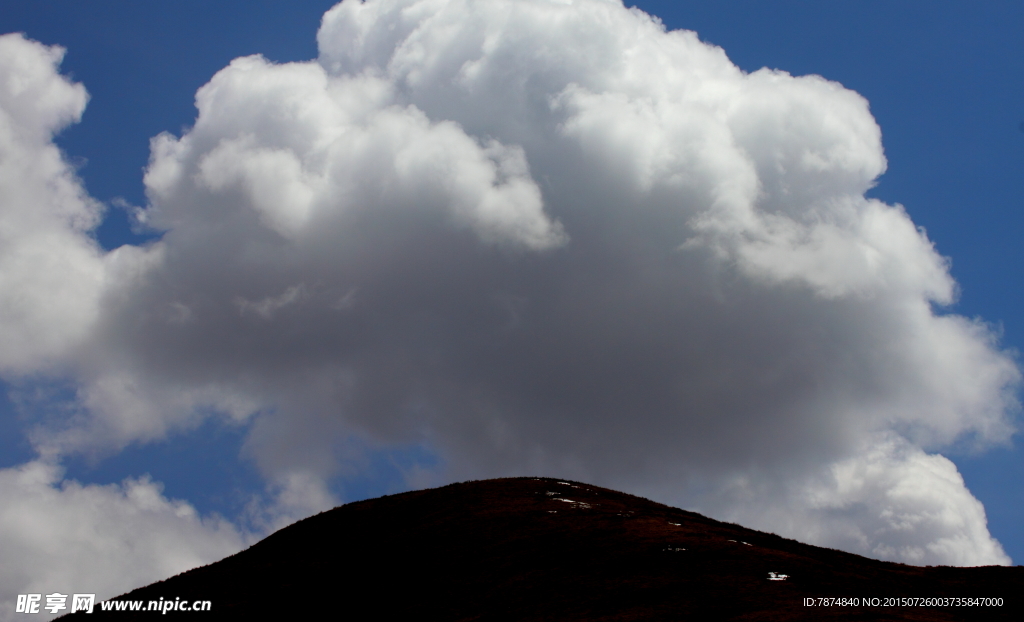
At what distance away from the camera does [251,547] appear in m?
76.4

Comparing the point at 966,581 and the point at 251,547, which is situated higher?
the point at 251,547

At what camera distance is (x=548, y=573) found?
177 feet

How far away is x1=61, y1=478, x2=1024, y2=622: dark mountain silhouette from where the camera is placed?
45812mm

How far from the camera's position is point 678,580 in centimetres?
4897

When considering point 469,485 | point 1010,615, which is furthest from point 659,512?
point 1010,615

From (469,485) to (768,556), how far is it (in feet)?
134

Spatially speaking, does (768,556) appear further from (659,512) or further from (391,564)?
(391,564)

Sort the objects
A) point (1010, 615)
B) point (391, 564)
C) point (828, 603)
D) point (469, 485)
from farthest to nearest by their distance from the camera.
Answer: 1. point (469, 485)
2. point (391, 564)
3. point (1010, 615)
4. point (828, 603)

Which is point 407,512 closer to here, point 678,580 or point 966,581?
point 678,580

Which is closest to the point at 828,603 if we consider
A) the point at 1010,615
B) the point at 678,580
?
the point at 678,580

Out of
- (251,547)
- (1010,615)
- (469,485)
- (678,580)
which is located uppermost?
(469,485)

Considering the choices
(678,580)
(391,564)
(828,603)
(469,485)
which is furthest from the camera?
(469,485)

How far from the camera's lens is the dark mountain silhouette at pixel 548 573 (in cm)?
4581

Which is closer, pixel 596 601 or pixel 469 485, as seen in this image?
pixel 596 601
